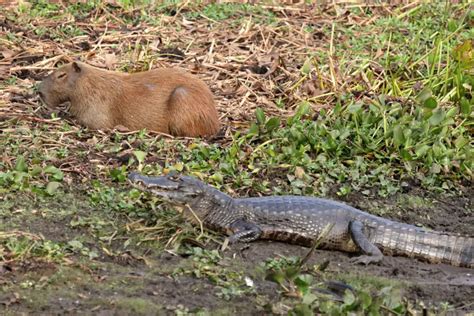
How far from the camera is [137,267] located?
6.85m

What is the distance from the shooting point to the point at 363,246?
24.9 feet

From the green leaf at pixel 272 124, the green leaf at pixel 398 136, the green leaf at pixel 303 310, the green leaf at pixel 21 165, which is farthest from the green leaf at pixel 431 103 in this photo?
the green leaf at pixel 303 310

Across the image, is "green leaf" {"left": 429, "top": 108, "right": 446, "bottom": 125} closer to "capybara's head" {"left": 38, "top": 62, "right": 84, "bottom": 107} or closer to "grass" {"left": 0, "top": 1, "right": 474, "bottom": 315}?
"grass" {"left": 0, "top": 1, "right": 474, "bottom": 315}

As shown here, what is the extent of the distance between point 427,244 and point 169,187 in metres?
1.98

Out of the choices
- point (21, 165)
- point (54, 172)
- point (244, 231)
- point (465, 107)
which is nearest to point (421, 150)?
point (465, 107)

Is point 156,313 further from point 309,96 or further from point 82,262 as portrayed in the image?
point 309,96

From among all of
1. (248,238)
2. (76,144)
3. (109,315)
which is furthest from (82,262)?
(76,144)

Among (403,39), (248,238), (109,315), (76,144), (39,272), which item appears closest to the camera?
(109,315)

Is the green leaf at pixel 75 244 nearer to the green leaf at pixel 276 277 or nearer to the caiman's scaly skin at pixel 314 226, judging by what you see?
the caiman's scaly skin at pixel 314 226

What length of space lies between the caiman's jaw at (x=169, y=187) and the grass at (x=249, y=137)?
184mm

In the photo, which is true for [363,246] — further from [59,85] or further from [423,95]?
[59,85]

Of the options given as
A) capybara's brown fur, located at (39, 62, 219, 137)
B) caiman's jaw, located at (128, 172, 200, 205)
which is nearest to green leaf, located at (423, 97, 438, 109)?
capybara's brown fur, located at (39, 62, 219, 137)

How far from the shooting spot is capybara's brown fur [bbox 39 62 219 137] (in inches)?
383

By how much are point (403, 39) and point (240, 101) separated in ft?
8.62
